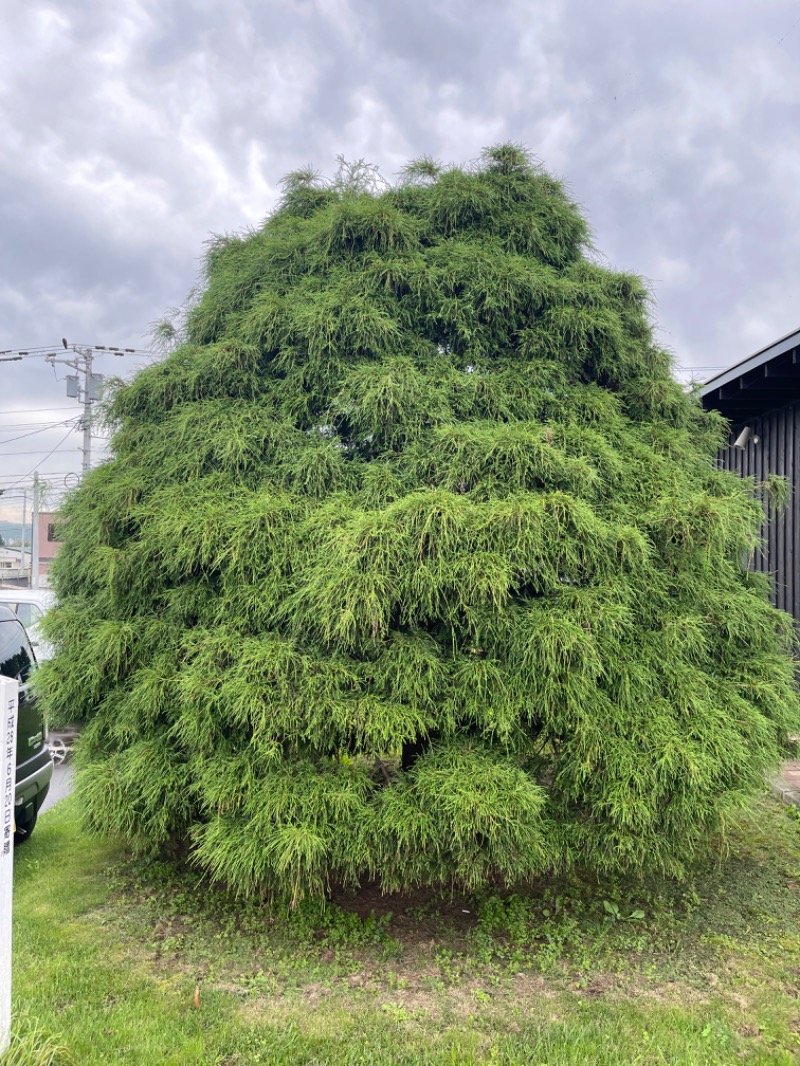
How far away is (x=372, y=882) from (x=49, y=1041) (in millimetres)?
1781

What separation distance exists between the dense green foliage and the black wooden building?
2.44 m

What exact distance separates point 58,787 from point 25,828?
168cm

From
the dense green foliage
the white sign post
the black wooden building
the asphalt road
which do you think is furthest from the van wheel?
the black wooden building

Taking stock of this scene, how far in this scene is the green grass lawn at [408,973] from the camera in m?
1.87

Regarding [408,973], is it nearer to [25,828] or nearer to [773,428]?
[25,828]

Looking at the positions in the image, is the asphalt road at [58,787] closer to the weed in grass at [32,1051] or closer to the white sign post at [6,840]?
the weed in grass at [32,1051]

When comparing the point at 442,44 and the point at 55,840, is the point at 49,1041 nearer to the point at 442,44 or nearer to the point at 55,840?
the point at 55,840

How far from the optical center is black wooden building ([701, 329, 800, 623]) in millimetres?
5375

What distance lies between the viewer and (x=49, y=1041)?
5.44 feet

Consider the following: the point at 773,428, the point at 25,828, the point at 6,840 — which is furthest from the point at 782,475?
the point at 25,828

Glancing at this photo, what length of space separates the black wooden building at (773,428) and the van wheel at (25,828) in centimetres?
643

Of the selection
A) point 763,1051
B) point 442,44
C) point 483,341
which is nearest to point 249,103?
point 442,44

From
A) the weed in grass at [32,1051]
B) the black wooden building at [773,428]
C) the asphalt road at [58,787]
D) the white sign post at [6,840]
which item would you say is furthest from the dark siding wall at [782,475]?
the asphalt road at [58,787]

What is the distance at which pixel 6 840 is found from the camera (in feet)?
5.23
